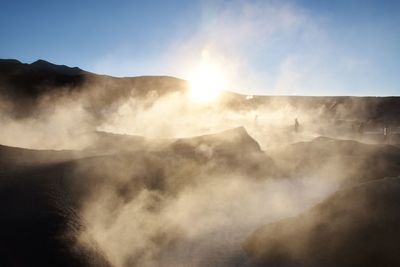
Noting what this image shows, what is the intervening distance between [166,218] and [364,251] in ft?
10.3

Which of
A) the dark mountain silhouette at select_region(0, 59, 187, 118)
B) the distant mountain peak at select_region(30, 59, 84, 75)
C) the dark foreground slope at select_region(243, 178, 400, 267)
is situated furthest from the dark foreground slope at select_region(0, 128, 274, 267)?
the distant mountain peak at select_region(30, 59, 84, 75)

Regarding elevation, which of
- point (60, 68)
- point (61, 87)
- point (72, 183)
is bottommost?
point (72, 183)

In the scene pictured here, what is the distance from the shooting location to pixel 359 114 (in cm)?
3344

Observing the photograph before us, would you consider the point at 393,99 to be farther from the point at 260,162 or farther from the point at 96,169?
the point at 96,169

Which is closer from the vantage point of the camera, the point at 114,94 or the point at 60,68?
the point at 114,94

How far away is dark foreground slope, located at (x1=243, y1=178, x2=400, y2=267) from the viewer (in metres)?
4.70

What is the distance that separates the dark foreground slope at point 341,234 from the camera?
15.4ft

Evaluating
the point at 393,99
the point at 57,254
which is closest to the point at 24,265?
the point at 57,254

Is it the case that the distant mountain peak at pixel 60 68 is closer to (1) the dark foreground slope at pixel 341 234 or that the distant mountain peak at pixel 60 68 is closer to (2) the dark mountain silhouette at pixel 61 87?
(2) the dark mountain silhouette at pixel 61 87

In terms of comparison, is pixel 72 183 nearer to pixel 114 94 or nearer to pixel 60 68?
A: pixel 114 94

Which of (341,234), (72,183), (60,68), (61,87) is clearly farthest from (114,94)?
(341,234)

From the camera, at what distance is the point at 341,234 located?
5051 mm

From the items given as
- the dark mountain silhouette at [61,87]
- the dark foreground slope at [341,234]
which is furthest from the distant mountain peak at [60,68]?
the dark foreground slope at [341,234]

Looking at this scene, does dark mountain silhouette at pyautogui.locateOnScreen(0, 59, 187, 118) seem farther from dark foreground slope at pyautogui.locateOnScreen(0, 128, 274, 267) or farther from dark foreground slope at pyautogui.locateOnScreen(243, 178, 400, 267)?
dark foreground slope at pyautogui.locateOnScreen(243, 178, 400, 267)
